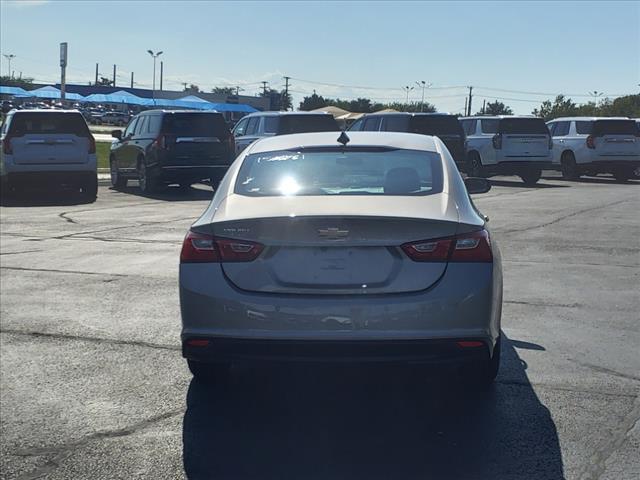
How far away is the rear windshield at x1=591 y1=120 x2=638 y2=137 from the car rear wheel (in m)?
2.61

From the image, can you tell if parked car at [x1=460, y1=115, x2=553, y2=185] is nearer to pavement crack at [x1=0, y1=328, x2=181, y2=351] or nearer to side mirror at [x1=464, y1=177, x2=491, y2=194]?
side mirror at [x1=464, y1=177, x2=491, y2=194]

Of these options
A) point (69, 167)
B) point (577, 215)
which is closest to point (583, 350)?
point (577, 215)

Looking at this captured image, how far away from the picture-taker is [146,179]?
2045 cm

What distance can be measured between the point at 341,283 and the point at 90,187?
15715 mm

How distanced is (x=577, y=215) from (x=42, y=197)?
11.5 metres

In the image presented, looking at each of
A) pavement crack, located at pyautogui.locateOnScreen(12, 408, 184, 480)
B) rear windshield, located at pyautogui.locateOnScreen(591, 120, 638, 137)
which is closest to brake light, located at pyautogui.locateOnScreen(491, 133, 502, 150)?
rear windshield, located at pyautogui.locateOnScreen(591, 120, 638, 137)

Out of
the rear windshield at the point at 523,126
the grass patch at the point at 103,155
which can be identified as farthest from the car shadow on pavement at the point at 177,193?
the rear windshield at the point at 523,126

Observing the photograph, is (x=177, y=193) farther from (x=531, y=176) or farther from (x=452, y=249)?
(x=452, y=249)

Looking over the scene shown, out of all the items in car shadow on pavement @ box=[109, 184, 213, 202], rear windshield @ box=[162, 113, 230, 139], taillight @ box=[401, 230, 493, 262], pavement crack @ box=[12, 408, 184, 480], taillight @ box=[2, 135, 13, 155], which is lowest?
pavement crack @ box=[12, 408, 184, 480]

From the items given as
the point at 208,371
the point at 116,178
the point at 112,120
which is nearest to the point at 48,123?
the point at 116,178

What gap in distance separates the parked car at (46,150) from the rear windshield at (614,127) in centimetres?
1507

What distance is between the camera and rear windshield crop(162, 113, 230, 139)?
65.5 ft

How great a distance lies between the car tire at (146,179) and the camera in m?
20.2

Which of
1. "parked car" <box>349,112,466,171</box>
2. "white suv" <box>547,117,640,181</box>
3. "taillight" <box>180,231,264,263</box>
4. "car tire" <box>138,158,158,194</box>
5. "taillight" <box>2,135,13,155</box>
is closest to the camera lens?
"taillight" <box>180,231,264,263</box>
